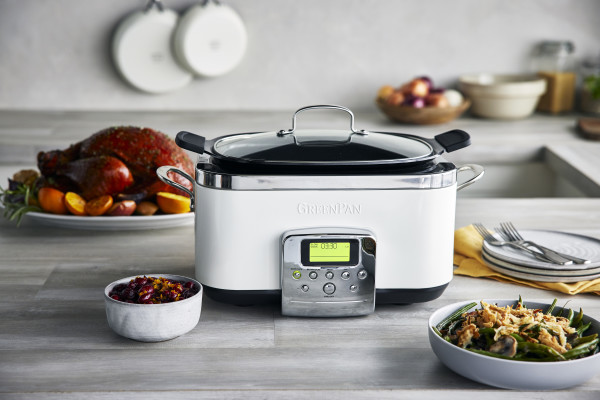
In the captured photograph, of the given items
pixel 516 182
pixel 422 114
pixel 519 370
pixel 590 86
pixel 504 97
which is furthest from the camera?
pixel 590 86

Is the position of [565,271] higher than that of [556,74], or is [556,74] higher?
[556,74]

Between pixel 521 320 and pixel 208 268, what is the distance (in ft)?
1.38

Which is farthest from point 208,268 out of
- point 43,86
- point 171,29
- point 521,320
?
point 43,86

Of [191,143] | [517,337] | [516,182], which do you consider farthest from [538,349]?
[516,182]

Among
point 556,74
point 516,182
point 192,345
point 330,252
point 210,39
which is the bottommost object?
point 516,182

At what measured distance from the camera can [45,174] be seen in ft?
4.99

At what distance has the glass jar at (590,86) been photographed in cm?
301

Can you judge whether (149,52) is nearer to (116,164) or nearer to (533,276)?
(116,164)

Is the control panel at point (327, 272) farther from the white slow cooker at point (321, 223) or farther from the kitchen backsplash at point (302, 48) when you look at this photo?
the kitchen backsplash at point (302, 48)

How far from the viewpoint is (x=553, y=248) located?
4.17ft

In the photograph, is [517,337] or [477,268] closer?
[517,337]

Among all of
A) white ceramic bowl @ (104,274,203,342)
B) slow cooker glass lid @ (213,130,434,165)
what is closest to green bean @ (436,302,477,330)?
slow cooker glass lid @ (213,130,434,165)

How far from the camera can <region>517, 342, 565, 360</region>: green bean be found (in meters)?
0.83

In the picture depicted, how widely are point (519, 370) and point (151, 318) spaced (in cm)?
45
